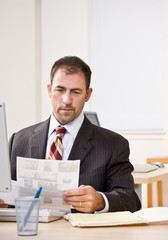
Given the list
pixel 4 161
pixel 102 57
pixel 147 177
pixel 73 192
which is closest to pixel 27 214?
pixel 4 161

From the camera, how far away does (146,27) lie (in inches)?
234

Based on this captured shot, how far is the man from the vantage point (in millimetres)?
2082

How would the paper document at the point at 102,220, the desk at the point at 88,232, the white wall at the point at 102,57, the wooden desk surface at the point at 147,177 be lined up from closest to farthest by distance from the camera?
1. the desk at the point at 88,232
2. the paper document at the point at 102,220
3. the wooden desk surface at the point at 147,177
4. the white wall at the point at 102,57

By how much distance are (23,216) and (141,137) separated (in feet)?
14.9

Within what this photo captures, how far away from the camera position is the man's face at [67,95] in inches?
82.3

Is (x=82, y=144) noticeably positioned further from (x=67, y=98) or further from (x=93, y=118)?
(x=93, y=118)

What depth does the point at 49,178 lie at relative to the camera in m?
1.69

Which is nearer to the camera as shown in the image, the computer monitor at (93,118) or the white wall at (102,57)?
the computer monitor at (93,118)

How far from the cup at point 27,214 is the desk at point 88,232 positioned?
25mm

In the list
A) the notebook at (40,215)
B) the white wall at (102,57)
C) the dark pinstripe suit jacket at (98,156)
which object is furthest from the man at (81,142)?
the white wall at (102,57)

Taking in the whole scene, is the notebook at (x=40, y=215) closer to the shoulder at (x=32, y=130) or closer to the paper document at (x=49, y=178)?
the paper document at (x=49, y=178)

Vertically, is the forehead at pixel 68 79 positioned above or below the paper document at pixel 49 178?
above

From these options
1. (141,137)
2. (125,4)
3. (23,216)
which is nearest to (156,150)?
(141,137)

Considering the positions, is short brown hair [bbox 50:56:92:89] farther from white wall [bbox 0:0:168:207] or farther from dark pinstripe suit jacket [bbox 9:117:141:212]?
white wall [bbox 0:0:168:207]
